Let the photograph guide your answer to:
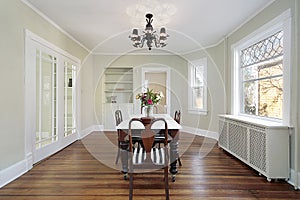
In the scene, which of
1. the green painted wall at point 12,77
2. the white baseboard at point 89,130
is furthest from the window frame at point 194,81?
the green painted wall at point 12,77

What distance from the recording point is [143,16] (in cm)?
371

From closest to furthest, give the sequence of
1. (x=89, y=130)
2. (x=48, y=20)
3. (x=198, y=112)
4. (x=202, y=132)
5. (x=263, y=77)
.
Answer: (x=263, y=77) → (x=48, y=20) → (x=202, y=132) → (x=198, y=112) → (x=89, y=130)

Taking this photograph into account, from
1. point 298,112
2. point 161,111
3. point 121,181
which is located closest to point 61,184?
point 121,181

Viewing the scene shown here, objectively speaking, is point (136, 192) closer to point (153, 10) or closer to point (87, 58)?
point (153, 10)

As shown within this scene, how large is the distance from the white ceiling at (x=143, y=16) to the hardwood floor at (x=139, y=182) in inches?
99.1

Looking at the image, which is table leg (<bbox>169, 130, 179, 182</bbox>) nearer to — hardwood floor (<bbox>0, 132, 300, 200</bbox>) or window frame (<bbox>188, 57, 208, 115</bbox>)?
hardwood floor (<bbox>0, 132, 300, 200</bbox>)

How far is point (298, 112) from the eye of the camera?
8.62ft

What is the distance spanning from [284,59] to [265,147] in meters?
1.22

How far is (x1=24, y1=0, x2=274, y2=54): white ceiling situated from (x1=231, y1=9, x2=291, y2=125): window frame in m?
0.36

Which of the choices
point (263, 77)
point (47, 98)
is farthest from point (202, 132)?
point (47, 98)

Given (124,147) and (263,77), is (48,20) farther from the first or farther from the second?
(263,77)

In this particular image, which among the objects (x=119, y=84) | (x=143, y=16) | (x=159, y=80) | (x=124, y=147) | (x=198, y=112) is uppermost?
(x=143, y=16)

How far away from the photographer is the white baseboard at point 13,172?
266 centimetres

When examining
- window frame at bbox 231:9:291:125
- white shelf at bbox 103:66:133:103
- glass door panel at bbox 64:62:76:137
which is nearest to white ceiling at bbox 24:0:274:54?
window frame at bbox 231:9:291:125
